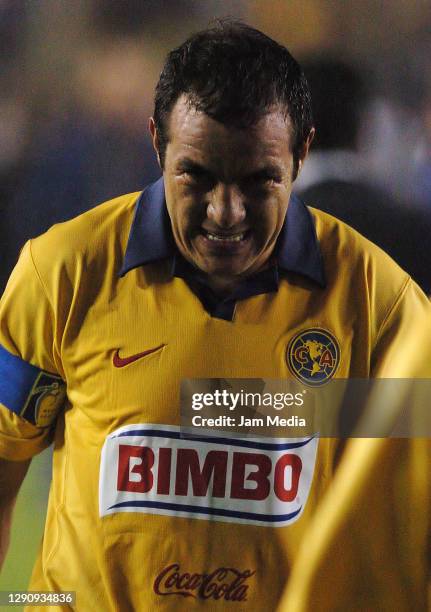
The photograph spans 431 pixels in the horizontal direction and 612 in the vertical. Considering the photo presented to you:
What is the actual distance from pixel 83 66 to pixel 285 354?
53 cm

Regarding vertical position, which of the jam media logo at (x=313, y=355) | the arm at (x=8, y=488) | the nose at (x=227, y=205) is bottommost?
the arm at (x=8, y=488)

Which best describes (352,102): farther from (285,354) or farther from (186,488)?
(186,488)

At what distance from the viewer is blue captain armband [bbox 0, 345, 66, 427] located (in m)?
1.24

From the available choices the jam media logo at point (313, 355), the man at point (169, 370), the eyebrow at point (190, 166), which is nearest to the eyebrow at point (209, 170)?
the eyebrow at point (190, 166)

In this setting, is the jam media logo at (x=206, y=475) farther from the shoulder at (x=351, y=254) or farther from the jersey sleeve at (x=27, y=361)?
the shoulder at (x=351, y=254)

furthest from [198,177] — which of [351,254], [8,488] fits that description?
[8,488]

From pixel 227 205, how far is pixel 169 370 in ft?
0.90

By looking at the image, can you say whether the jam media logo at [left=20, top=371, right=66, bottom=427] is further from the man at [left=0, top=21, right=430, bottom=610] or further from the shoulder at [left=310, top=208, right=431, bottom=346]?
the shoulder at [left=310, top=208, right=431, bottom=346]

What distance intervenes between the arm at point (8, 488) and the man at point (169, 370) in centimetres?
3

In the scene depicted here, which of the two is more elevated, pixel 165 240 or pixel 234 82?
pixel 234 82

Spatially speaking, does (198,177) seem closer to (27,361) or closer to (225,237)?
(225,237)

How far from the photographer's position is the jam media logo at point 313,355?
49.4 inches

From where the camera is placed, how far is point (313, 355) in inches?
49.6

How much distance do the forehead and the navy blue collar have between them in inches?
5.6
